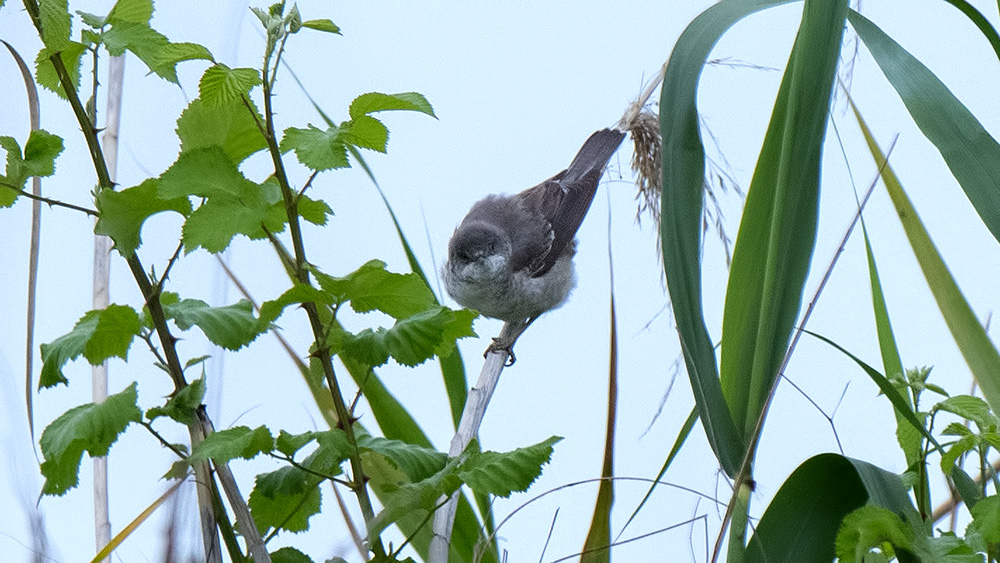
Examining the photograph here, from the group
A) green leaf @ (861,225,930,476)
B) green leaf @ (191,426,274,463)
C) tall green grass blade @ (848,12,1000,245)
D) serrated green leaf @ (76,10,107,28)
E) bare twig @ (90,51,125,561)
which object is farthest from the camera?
bare twig @ (90,51,125,561)

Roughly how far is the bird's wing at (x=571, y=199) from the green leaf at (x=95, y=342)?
1.42 meters

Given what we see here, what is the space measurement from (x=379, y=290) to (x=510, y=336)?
1433mm

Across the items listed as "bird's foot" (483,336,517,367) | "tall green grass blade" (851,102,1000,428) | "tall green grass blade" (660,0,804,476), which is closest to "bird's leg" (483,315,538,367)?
"bird's foot" (483,336,517,367)

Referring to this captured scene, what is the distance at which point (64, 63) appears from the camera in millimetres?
704

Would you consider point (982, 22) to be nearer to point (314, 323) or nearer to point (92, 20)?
point (314, 323)

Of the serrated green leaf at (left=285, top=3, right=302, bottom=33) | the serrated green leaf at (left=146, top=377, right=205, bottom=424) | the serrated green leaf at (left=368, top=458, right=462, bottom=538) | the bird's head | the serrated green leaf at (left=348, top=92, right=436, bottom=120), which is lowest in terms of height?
the serrated green leaf at (left=368, top=458, right=462, bottom=538)

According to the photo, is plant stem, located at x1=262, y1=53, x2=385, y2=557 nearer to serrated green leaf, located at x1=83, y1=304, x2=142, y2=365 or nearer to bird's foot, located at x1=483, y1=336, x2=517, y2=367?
serrated green leaf, located at x1=83, y1=304, x2=142, y2=365

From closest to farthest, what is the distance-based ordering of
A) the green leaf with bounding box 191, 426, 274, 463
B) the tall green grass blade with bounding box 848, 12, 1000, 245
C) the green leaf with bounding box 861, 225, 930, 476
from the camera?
the green leaf with bounding box 191, 426, 274, 463 → the tall green grass blade with bounding box 848, 12, 1000, 245 → the green leaf with bounding box 861, 225, 930, 476

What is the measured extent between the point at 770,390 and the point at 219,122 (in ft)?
1.69

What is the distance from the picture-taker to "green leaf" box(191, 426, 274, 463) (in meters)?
0.61

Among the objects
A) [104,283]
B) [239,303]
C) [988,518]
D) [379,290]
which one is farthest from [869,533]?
[104,283]

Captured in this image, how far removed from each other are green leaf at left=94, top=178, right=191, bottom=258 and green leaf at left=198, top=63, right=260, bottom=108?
0.08 meters

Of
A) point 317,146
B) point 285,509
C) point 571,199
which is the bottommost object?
point 285,509

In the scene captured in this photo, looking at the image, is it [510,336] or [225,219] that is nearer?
[225,219]
